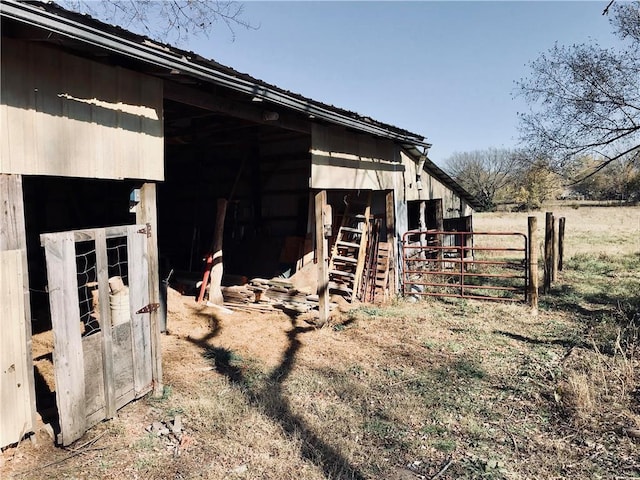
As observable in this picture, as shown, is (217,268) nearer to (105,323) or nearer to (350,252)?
(350,252)

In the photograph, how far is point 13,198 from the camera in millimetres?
3143

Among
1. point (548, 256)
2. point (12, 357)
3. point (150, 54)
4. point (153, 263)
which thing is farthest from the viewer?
point (548, 256)

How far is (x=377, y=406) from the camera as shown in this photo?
4.38 metres

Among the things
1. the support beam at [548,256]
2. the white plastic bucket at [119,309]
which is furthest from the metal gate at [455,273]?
the white plastic bucket at [119,309]

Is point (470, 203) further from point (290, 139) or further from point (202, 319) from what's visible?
point (202, 319)

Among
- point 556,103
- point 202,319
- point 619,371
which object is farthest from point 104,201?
point 556,103

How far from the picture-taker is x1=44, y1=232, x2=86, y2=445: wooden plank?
3324 millimetres

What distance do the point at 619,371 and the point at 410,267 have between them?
20.3 ft

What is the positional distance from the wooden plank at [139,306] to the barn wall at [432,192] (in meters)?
7.19

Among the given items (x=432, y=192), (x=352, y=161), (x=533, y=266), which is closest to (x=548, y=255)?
(x=533, y=266)

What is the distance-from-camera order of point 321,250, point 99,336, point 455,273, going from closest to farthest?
point 99,336 < point 321,250 < point 455,273

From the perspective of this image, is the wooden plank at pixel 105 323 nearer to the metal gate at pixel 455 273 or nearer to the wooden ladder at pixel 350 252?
the metal gate at pixel 455 273

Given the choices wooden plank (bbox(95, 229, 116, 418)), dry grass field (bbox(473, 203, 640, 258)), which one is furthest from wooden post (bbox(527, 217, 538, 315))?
dry grass field (bbox(473, 203, 640, 258))

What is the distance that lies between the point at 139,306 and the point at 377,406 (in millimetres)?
2562
